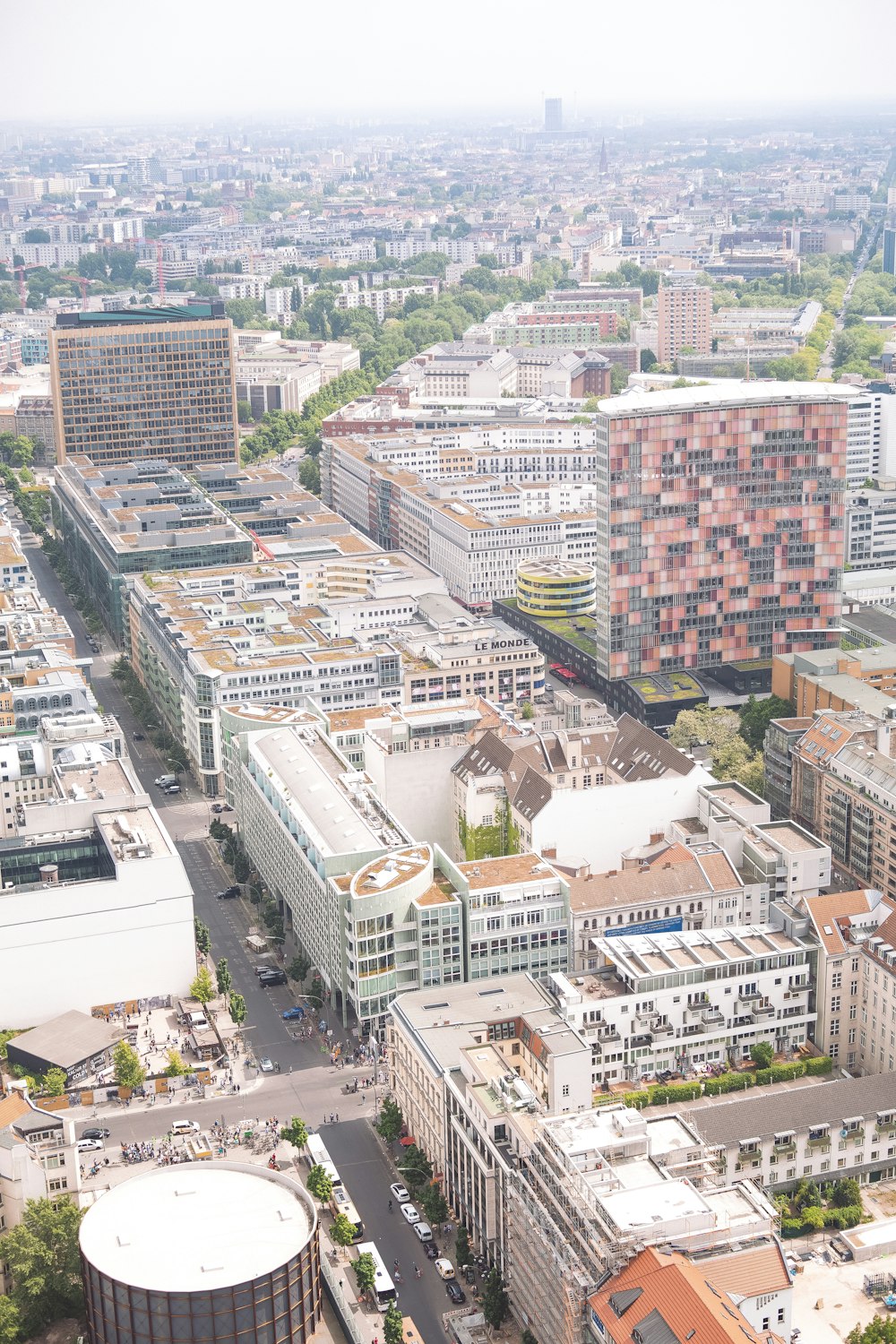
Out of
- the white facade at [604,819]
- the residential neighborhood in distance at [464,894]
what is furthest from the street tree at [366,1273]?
the white facade at [604,819]

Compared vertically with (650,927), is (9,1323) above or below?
below

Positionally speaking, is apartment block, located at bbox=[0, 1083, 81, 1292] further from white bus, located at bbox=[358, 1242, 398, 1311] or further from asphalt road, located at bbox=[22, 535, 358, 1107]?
white bus, located at bbox=[358, 1242, 398, 1311]

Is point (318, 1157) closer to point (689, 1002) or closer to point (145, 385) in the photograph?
point (689, 1002)

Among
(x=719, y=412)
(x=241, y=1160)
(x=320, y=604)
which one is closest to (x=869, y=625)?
(x=719, y=412)

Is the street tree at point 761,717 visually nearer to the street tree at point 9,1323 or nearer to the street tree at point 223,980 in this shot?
the street tree at point 223,980

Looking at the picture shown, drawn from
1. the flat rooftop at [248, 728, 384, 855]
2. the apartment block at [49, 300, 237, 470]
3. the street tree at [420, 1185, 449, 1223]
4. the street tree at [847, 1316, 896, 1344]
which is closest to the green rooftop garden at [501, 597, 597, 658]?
the flat rooftop at [248, 728, 384, 855]

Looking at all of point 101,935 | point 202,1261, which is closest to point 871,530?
point 101,935
